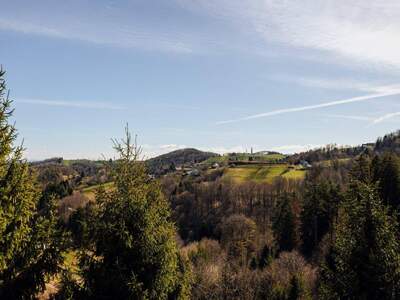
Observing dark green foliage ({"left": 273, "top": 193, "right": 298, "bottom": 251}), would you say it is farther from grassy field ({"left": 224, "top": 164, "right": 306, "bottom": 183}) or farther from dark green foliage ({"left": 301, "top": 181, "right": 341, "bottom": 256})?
grassy field ({"left": 224, "top": 164, "right": 306, "bottom": 183})

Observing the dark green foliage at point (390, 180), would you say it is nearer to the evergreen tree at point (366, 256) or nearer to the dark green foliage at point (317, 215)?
the dark green foliage at point (317, 215)

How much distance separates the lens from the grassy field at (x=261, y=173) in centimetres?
14625

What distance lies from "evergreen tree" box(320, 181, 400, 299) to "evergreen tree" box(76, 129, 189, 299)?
602 centimetres

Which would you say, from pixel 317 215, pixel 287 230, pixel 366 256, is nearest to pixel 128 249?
pixel 366 256

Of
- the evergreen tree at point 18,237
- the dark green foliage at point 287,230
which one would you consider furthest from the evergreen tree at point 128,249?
the dark green foliage at point 287,230

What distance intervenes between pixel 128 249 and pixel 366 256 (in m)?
8.61

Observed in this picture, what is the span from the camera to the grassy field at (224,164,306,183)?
480 feet

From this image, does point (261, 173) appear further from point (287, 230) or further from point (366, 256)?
point (366, 256)

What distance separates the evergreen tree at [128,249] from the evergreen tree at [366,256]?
19.8 ft

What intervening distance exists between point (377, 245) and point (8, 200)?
1250cm

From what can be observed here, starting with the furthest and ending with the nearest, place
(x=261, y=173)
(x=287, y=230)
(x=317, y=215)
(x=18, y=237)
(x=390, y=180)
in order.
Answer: (x=261, y=173)
(x=287, y=230)
(x=317, y=215)
(x=390, y=180)
(x=18, y=237)

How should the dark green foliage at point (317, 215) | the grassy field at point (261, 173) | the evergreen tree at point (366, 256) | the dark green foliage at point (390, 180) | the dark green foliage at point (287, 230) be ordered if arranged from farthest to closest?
the grassy field at point (261, 173)
the dark green foliage at point (287, 230)
the dark green foliage at point (317, 215)
the dark green foliage at point (390, 180)
the evergreen tree at point (366, 256)

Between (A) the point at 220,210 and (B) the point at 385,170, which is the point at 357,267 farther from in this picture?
(A) the point at 220,210

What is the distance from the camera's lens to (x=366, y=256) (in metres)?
14.6
